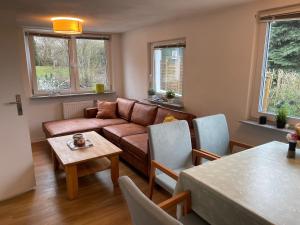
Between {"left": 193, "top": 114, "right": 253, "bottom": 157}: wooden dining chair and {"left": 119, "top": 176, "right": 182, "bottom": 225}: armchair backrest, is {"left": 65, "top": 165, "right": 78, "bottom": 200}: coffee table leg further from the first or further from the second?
{"left": 119, "top": 176, "right": 182, "bottom": 225}: armchair backrest

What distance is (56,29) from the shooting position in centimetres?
297

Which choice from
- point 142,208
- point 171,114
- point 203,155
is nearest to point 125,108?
point 171,114

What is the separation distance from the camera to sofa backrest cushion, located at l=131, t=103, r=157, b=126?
3.68m

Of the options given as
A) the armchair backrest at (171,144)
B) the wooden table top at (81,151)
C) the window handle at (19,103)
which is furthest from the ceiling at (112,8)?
the wooden table top at (81,151)

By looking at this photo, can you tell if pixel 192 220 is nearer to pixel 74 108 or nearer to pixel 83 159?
pixel 83 159

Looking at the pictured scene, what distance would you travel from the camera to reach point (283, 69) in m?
2.30

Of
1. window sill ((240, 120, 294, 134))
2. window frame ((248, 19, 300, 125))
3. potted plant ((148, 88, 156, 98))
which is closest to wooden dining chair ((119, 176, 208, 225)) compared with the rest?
window sill ((240, 120, 294, 134))

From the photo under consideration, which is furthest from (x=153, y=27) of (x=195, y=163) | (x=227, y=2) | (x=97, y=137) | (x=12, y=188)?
(x=12, y=188)

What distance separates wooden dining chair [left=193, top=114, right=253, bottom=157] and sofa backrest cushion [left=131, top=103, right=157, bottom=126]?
1453mm

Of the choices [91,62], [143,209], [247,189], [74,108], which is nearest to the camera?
[143,209]

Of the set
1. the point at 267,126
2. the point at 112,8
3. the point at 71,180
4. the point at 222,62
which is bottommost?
the point at 71,180

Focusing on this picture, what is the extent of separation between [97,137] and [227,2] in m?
2.37

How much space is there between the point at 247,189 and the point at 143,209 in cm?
66

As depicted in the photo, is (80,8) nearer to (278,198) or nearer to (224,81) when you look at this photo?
(224,81)
